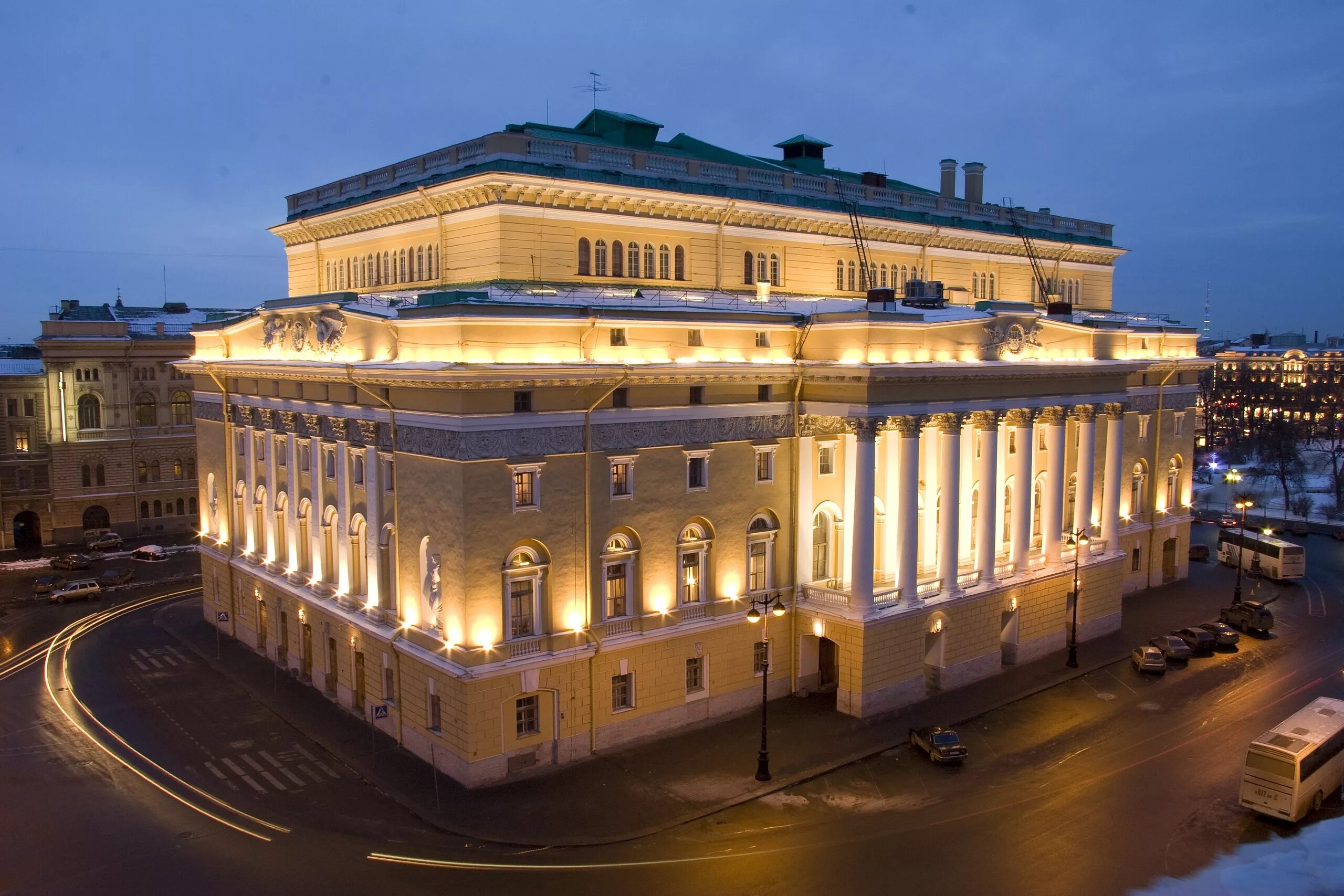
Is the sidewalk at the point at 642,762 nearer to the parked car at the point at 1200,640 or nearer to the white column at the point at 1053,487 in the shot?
the parked car at the point at 1200,640

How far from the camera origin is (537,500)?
95.6 feet

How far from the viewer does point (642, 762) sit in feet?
Answer: 100

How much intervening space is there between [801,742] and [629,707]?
5.81m

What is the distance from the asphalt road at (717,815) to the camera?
78.6ft

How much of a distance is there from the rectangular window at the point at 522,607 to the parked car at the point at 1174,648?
90.4 ft

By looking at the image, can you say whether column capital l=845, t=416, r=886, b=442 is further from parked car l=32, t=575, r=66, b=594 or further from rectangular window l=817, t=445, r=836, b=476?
parked car l=32, t=575, r=66, b=594

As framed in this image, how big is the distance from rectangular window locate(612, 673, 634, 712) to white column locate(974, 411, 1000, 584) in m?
15.3

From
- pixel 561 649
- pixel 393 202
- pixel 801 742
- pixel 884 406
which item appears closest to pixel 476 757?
pixel 561 649

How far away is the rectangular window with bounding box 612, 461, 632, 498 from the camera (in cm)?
3116

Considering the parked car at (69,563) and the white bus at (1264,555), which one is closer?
the white bus at (1264,555)

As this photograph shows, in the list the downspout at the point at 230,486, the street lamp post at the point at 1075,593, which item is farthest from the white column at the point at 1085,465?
the downspout at the point at 230,486

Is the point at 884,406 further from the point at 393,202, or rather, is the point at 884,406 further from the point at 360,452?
the point at 393,202

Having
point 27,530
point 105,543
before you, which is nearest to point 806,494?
point 105,543

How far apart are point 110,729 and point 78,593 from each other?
22.4m
